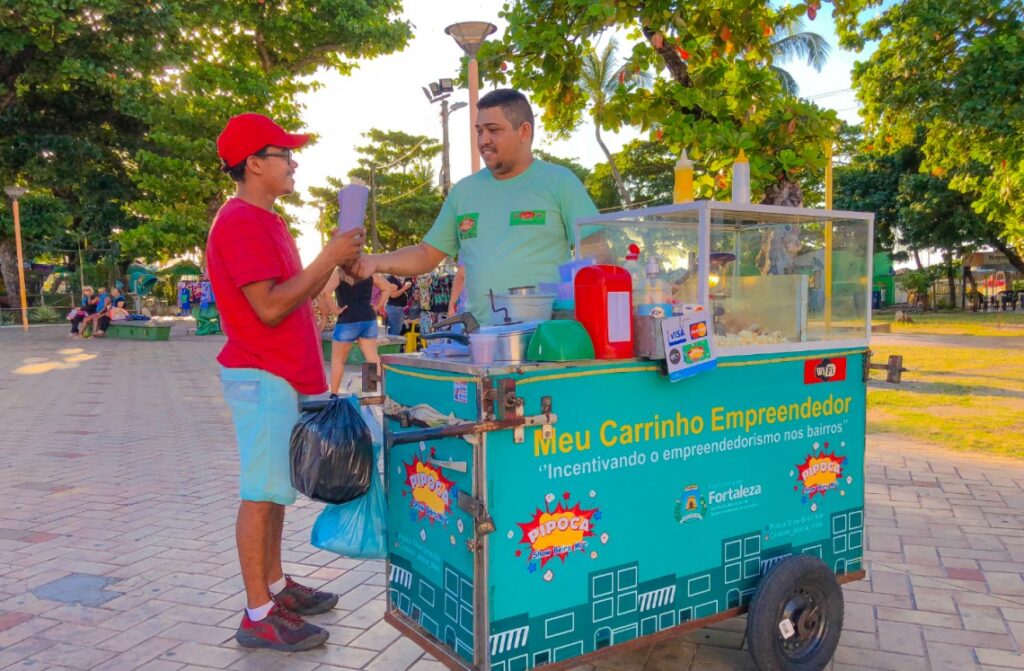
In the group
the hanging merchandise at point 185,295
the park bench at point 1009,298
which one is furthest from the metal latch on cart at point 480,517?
the park bench at point 1009,298

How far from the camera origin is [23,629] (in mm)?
3227

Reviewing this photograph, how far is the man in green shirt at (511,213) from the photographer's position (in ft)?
9.87

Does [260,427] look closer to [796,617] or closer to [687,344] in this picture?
[687,344]

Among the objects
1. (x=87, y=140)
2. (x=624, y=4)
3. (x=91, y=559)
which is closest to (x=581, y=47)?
(x=624, y=4)

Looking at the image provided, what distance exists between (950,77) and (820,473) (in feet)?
24.9

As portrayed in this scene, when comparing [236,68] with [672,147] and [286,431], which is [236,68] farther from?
[286,431]

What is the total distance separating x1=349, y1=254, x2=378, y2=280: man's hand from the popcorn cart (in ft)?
1.13

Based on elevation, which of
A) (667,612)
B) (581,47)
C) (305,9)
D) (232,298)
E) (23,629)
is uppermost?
(305,9)

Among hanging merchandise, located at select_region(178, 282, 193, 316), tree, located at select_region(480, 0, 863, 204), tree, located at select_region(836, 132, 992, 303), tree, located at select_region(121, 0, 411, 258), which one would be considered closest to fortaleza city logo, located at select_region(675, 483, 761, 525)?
tree, located at select_region(480, 0, 863, 204)

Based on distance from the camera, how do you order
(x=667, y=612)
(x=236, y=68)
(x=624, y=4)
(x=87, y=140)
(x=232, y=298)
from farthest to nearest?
(x=87, y=140), (x=236, y=68), (x=624, y=4), (x=232, y=298), (x=667, y=612)

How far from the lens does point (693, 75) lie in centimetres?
499

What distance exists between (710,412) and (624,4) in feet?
9.98

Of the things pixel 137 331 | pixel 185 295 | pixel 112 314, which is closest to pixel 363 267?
pixel 137 331

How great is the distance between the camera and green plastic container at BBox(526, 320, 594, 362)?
2.26 m
